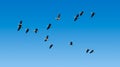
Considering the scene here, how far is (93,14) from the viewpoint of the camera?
120 m

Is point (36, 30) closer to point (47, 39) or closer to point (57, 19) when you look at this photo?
point (47, 39)

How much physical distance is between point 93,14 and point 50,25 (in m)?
12.6

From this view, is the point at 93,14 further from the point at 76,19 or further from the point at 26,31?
the point at 26,31

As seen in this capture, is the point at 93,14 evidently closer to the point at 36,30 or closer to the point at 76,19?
the point at 76,19

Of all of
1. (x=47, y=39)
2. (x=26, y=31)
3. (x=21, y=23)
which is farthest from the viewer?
(x=47, y=39)

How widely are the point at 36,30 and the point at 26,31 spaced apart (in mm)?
7390

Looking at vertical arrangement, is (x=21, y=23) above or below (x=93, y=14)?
below

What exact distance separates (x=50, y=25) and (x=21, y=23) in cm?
1333

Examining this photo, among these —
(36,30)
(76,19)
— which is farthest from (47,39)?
(76,19)

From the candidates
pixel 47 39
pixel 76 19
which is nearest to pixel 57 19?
pixel 76 19

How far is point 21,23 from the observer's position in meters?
112

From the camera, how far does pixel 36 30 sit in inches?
4978

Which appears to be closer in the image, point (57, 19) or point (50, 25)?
point (57, 19)

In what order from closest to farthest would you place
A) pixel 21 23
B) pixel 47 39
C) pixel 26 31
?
pixel 21 23 → pixel 26 31 → pixel 47 39
